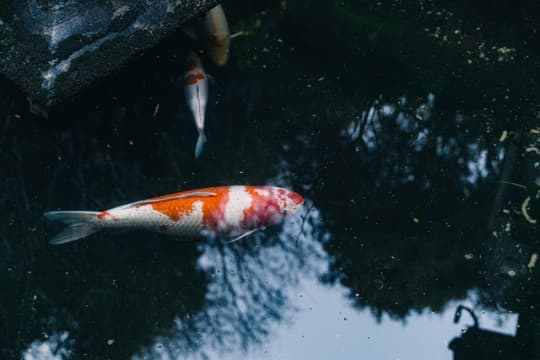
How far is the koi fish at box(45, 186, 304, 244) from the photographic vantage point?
10.8 ft

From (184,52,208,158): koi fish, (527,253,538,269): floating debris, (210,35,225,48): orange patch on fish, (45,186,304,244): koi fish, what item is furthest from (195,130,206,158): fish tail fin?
(527,253,538,269): floating debris

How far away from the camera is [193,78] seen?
12.6 feet

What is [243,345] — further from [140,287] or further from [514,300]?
[514,300]

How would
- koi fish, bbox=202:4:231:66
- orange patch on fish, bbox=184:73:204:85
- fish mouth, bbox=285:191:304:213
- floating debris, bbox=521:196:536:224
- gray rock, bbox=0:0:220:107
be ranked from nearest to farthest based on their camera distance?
gray rock, bbox=0:0:220:107 → fish mouth, bbox=285:191:304:213 → floating debris, bbox=521:196:536:224 → orange patch on fish, bbox=184:73:204:85 → koi fish, bbox=202:4:231:66

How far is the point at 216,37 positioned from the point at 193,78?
1.31ft

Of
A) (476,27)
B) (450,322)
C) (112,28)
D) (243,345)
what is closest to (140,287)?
(243,345)

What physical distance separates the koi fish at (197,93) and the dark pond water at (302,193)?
67 mm

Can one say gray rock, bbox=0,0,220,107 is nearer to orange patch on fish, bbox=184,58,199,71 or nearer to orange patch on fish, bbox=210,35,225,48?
orange patch on fish, bbox=184,58,199,71

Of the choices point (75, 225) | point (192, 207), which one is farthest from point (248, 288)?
point (75, 225)

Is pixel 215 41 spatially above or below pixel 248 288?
above

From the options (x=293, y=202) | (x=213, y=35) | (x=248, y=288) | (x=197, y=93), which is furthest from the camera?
(x=213, y=35)

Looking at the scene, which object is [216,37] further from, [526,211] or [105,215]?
[526,211]

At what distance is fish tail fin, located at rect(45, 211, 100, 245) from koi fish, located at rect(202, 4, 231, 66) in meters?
1.38

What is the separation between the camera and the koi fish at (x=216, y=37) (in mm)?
4055
